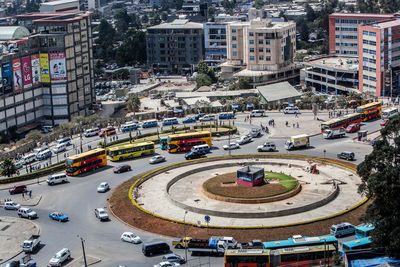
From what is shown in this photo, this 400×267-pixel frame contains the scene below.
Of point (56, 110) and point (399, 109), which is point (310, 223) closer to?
point (399, 109)

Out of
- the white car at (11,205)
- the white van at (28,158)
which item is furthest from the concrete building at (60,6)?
Result: the white car at (11,205)

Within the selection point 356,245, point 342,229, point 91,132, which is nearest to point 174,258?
point 356,245

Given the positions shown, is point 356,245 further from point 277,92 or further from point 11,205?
point 277,92

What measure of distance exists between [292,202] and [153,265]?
41.8 feet

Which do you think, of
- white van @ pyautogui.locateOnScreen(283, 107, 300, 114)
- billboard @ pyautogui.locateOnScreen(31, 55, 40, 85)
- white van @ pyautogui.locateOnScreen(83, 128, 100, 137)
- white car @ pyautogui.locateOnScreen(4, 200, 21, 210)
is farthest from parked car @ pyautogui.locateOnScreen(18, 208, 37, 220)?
billboard @ pyautogui.locateOnScreen(31, 55, 40, 85)

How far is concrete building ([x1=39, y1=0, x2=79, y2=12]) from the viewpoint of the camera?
109 metres

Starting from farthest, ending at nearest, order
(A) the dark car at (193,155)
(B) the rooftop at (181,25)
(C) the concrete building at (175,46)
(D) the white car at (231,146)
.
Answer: (C) the concrete building at (175,46), (B) the rooftop at (181,25), (D) the white car at (231,146), (A) the dark car at (193,155)

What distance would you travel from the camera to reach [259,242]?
41.8m

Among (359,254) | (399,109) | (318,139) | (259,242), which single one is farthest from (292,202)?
(399,109)

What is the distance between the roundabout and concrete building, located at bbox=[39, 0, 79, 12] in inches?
2233

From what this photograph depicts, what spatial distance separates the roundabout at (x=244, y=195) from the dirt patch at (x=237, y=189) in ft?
0.45

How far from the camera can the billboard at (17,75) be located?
82.9 m

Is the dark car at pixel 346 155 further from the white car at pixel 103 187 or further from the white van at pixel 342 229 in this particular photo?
the white car at pixel 103 187

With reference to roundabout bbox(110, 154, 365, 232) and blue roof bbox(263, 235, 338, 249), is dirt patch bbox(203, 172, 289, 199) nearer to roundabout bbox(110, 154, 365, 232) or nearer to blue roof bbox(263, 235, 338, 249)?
roundabout bbox(110, 154, 365, 232)
